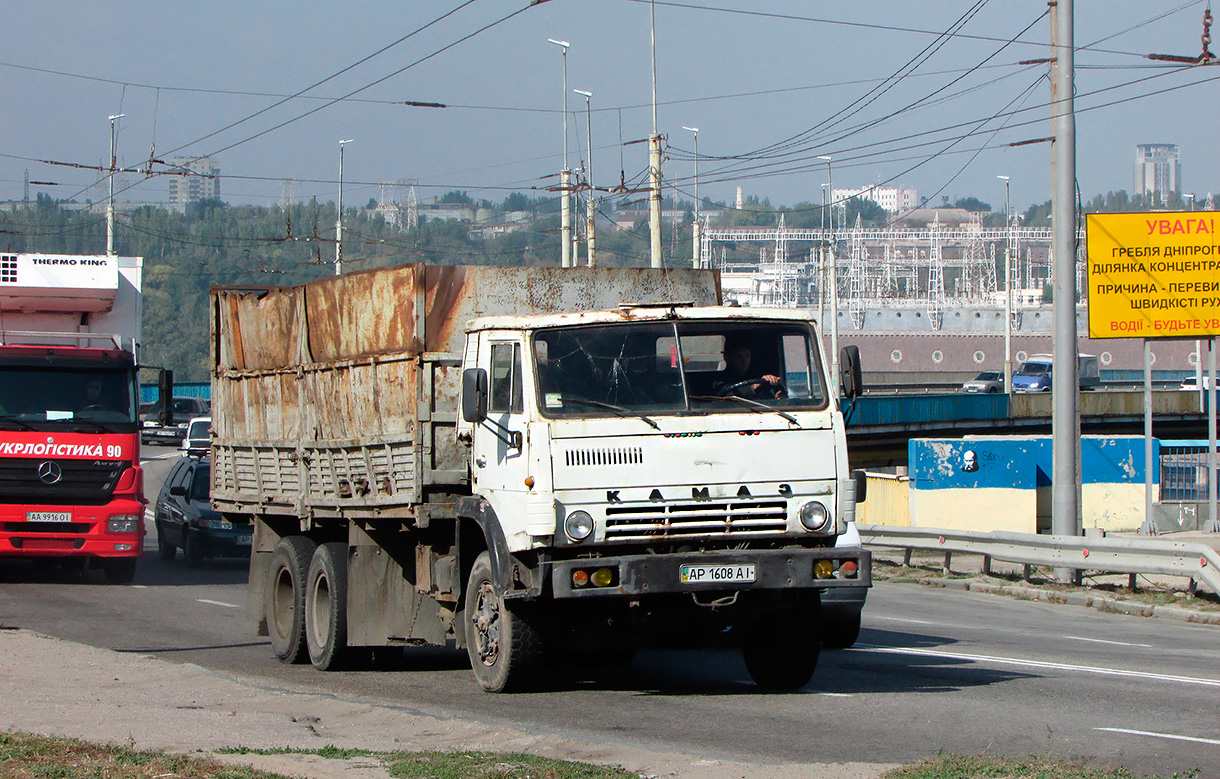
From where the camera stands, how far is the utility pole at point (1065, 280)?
62.5 ft

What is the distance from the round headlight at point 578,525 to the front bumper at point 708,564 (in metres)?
0.15

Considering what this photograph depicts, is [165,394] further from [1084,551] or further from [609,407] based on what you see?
[1084,551]

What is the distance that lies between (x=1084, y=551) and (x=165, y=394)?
11731mm

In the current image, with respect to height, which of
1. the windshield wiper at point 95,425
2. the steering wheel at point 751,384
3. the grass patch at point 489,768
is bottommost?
the grass patch at point 489,768

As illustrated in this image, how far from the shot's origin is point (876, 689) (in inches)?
378

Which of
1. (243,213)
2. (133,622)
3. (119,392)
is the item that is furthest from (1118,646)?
(243,213)

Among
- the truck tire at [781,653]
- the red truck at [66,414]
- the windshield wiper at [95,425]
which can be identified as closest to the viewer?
the truck tire at [781,653]

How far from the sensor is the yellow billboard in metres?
22.8

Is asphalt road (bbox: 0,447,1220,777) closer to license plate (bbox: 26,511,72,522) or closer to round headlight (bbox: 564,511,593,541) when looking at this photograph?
round headlight (bbox: 564,511,593,541)

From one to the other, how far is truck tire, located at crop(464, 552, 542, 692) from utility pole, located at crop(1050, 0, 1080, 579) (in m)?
11.8

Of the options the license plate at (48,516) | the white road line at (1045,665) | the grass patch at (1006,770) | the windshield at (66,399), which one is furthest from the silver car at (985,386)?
the grass patch at (1006,770)

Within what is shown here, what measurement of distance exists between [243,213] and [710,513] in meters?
172

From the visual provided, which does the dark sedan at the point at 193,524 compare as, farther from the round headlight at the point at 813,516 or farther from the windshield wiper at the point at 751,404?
the round headlight at the point at 813,516

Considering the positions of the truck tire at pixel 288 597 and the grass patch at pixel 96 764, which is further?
the truck tire at pixel 288 597
